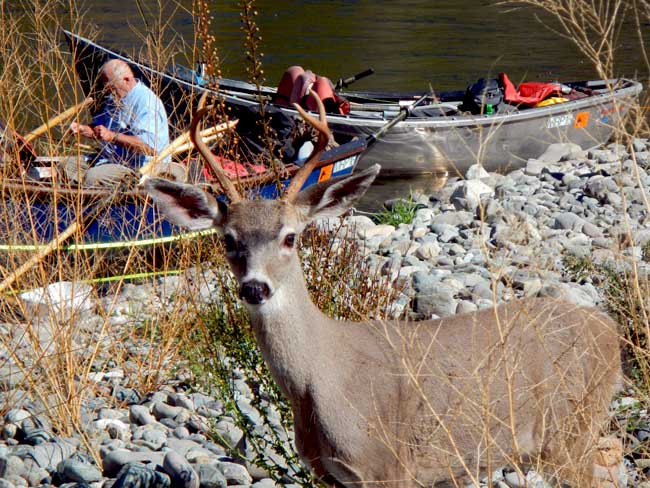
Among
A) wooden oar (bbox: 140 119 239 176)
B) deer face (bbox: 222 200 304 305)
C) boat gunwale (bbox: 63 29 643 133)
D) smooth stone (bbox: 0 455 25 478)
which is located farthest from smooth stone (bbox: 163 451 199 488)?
boat gunwale (bbox: 63 29 643 133)

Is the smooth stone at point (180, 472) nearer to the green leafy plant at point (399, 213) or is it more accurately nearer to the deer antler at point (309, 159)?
the deer antler at point (309, 159)

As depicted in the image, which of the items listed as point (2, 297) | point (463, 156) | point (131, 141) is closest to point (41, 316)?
point (2, 297)

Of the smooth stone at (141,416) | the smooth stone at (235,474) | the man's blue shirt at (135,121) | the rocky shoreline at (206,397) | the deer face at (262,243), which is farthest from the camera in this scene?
the man's blue shirt at (135,121)

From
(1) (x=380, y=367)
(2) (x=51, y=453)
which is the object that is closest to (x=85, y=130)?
(2) (x=51, y=453)

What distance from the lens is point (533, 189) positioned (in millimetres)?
13500

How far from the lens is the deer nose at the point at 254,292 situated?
405 cm

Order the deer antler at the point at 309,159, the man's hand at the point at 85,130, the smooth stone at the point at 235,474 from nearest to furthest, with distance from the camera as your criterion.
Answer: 1. the deer antler at the point at 309,159
2. the smooth stone at the point at 235,474
3. the man's hand at the point at 85,130

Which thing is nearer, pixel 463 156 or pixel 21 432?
pixel 21 432

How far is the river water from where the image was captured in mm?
19906

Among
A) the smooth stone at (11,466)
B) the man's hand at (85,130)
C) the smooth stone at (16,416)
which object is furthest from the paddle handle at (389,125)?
the smooth stone at (11,466)

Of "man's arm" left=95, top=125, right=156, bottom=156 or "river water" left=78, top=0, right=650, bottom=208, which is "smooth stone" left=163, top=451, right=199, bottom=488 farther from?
"river water" left=78, top=0, right=650, bottom=208

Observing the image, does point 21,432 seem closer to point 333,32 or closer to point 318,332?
point 318,332

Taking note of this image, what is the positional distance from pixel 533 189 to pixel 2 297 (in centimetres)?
904

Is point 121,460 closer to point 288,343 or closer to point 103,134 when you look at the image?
point 288,343
